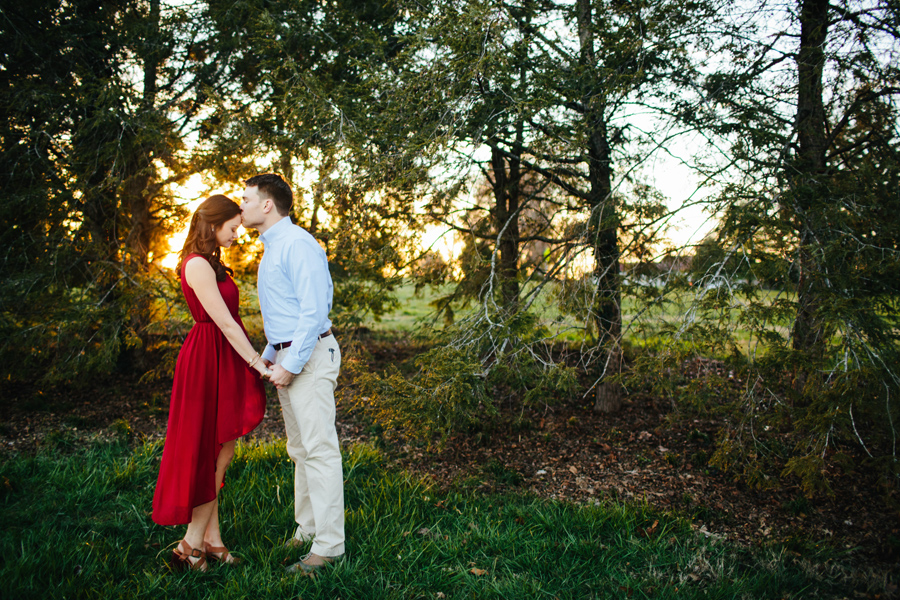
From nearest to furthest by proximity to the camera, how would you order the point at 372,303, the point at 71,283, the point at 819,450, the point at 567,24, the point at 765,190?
the point at 819,450 → the point at 765,190 → the point at 567,24 → the point at 372,303 → the point at 71,283

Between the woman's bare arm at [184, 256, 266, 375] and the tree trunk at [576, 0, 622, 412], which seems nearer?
the woman's bare arm at [184, 256, 266, 375]

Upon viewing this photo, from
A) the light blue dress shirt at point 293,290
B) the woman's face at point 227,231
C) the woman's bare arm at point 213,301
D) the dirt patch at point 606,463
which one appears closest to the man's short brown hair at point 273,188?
the light blue dress shirt at point 293,290

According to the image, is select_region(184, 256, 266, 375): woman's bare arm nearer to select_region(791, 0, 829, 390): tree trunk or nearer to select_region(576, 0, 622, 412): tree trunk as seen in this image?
select_region(576, 0, 622, 412): tree trunk

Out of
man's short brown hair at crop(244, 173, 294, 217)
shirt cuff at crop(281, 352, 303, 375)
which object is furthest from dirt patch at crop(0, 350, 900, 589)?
man's short brown hair at crop(244, 173, 294, 217)

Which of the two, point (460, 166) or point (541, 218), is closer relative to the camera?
point (460, 166)

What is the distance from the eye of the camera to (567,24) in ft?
16.0

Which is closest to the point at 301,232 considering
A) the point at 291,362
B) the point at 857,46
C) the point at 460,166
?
the point at 291,362

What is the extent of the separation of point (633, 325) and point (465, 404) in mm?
1567

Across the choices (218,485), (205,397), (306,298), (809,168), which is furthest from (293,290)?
(809,168)

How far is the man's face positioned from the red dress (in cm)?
38

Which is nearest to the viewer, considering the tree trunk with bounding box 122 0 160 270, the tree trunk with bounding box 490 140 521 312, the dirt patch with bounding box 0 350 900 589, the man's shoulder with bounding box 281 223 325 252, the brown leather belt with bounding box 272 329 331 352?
the man's shoulder with bounding box 281 223 325 252

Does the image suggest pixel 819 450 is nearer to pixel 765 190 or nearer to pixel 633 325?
pixel 633 325

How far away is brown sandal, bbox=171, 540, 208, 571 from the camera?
2.88 metres

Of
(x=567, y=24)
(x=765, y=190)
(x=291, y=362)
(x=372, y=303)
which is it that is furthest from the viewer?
(x=372, y=303)
